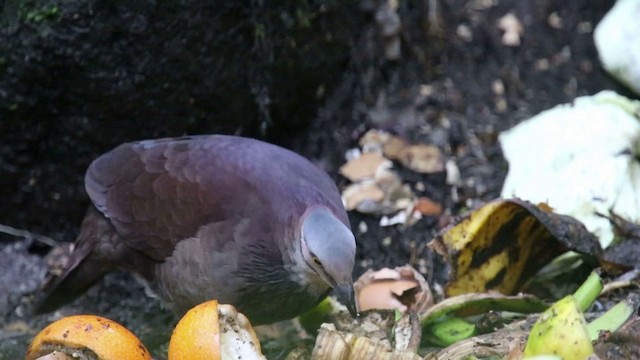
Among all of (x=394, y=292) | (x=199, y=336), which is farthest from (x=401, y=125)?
(x=199, y=336)

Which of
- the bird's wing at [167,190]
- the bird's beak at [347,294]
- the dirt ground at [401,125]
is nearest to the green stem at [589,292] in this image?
the bird's beak at [347,294]

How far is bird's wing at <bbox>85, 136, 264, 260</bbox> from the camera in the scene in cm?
315

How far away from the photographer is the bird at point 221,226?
2996 mm

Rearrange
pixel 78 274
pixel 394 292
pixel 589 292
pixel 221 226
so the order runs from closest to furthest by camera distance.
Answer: pixel 589 292, pixel 221 226, pixel 394 292, pixel 78 274

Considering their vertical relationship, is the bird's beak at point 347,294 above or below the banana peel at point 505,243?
above

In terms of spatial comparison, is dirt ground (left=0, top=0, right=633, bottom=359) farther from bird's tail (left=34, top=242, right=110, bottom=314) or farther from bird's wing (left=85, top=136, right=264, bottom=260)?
bird's wing (left=85, top=136, right=264, bottom=260)

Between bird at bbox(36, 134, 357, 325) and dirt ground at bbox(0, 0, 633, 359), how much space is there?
0.37 m

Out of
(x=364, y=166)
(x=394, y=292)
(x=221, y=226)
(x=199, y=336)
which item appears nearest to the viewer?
(x=199, y=336)

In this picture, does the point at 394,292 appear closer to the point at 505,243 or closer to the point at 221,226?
the point at 505,243

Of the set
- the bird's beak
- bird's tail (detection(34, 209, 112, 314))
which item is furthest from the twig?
the bird's beak

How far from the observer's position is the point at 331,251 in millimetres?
2814

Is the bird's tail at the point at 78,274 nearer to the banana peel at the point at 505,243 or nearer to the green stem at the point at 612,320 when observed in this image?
the banana peel at the point at 505,243

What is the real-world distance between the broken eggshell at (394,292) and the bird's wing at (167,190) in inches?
19.1

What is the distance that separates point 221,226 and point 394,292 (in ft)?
2.00
